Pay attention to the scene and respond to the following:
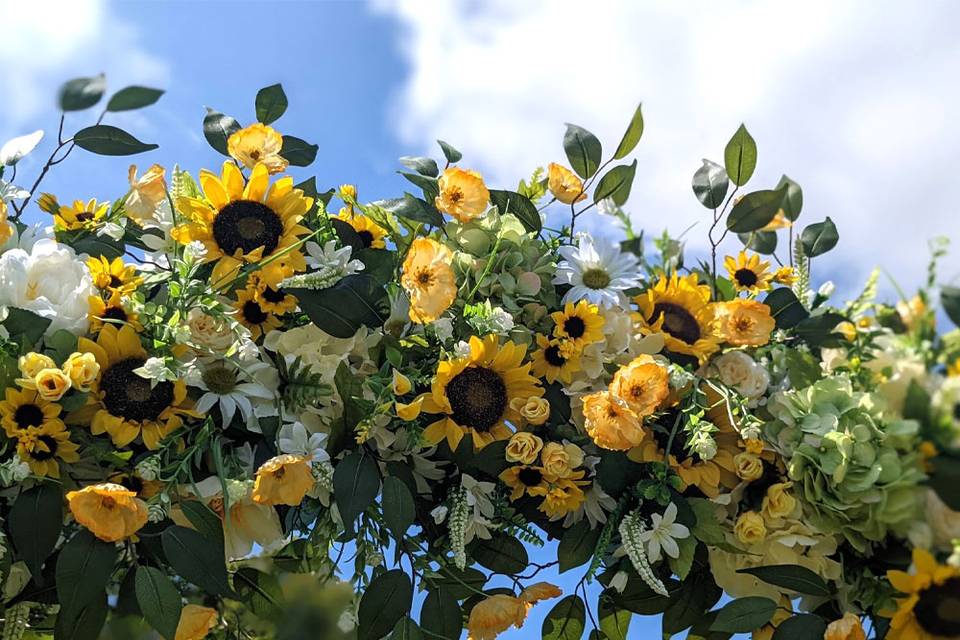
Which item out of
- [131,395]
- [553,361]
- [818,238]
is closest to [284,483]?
[131,395]

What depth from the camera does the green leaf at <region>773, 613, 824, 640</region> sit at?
899mm

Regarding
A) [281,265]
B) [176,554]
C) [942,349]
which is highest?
[281,265]

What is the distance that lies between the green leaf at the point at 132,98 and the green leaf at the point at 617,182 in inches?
17.7

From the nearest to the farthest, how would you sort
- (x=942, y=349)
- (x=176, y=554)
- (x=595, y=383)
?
(x=942, y=349), (x=176, y=554), (x=595, y=383)

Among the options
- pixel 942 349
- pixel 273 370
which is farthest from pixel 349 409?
pixel 942 349

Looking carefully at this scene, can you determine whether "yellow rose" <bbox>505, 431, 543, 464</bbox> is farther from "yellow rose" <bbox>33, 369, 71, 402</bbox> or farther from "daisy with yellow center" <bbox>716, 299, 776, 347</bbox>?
"yellow rose" <bbox>33, 369, 71, 402</bbox>

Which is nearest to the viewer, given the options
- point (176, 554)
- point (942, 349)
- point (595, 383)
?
point (942, 349)

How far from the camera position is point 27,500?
0.84 m

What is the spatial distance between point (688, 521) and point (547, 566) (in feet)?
0.53

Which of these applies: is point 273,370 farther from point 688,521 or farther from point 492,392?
Result: point 688,521

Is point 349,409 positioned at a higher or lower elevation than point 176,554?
higher

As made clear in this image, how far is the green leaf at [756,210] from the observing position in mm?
947

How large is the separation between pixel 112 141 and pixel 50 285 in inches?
7.3

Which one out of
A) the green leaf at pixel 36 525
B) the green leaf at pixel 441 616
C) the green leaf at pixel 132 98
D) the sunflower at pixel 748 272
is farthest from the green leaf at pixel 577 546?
the green leaf at pixel 132 98
